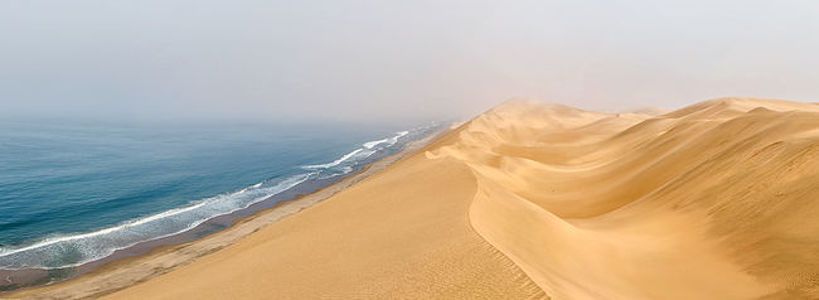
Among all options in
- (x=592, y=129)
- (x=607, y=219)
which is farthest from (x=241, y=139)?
(x=607, y=219)

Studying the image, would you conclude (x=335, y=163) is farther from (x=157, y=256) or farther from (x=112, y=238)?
(x=157, y=256)

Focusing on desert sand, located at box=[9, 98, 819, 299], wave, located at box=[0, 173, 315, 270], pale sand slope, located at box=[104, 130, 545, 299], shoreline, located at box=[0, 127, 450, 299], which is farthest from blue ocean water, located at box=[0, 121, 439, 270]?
pale sand slope, located at box=[104, 130, 545, 299]

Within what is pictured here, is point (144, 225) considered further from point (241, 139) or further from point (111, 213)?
point (241, 139)

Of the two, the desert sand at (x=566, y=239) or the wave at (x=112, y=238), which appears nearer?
the desert sand at (x=566, y=239)

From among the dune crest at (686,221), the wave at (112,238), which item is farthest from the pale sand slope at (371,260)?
the wave at (112,238)

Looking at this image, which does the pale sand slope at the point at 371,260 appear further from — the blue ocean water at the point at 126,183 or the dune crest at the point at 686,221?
the blue ocean water at the point at 126,183

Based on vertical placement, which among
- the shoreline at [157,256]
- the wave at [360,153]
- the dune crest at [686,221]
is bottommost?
the wave at [360,153]
